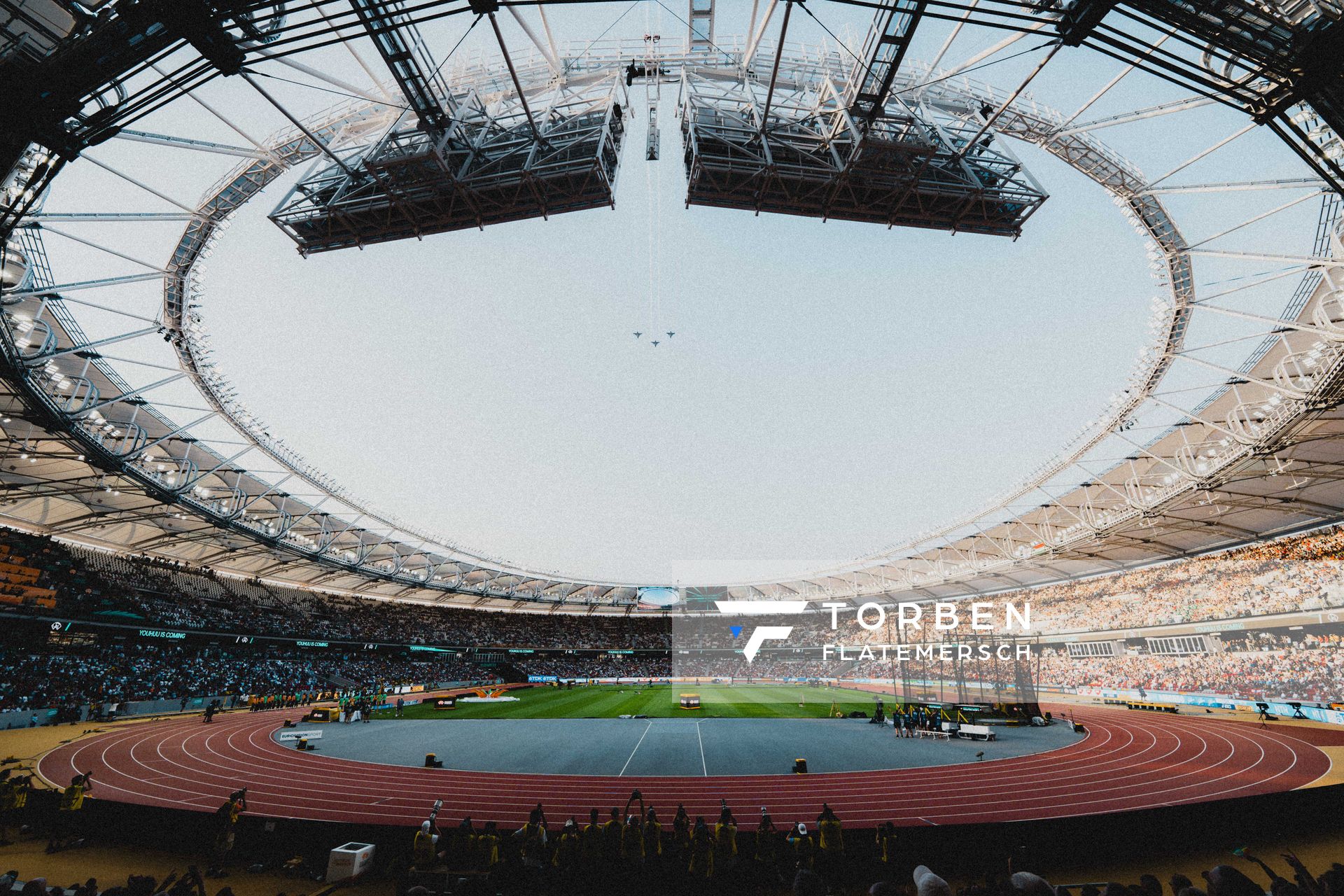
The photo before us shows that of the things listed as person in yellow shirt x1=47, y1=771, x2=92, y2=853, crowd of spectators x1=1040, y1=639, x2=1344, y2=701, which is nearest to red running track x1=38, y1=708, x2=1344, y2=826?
person in yellow shirt x1=47, y1=771, x2=92, y2=853

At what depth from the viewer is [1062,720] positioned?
35906mm

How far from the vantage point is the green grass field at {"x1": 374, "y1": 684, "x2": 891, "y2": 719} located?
3944 cm

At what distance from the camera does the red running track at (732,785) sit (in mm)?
16594

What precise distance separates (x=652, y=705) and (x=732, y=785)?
96.5 feet

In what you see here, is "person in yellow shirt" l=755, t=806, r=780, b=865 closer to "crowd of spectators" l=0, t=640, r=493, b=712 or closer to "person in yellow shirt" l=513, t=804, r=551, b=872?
"person in yellow shirt" l=513, t=804, r=551, b=872

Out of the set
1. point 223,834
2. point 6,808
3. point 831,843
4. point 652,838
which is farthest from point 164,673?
point 831,843

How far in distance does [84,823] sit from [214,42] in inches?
635

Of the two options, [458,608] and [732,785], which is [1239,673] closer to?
[732,785]

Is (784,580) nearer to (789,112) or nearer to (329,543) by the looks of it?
(329,543)

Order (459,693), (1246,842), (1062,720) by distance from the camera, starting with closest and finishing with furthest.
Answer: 1. (1246,842)
2. (1062,720)
3. (459,693)

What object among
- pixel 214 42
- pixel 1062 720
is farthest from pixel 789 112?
pixel 1062 720

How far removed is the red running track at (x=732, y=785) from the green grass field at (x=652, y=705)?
1628 centimetres

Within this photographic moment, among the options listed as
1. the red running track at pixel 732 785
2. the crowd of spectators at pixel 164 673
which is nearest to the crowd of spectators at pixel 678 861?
the red running track at pixel 732 785

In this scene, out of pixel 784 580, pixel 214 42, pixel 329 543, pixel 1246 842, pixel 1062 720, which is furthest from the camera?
pixel 784 580
